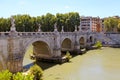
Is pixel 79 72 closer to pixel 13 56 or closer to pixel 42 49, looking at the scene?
pixel 13 56

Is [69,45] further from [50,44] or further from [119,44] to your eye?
[119,44]

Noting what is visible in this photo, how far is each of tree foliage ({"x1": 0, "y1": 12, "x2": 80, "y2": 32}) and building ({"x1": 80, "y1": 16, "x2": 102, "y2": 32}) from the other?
24.3 metres

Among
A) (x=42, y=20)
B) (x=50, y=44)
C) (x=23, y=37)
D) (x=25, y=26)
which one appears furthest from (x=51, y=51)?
(x=42, y=20)

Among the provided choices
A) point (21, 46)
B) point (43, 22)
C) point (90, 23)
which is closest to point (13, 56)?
point (21, 46)

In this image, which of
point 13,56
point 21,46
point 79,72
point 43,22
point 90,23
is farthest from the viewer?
point 90,23

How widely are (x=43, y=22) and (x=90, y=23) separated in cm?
3296

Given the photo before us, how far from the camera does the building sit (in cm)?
8219

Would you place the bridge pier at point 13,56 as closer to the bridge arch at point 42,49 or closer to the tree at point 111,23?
the bridge arch at point 42,49

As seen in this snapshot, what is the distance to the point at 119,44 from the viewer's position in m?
55.8

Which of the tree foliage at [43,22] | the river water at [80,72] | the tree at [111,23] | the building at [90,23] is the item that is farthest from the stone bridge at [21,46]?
the building at [90,23]

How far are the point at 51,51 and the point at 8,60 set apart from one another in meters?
11.1

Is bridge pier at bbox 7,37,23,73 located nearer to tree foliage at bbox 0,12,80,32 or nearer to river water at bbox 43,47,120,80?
river water at bbox 43,47,120,80

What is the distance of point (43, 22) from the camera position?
176 ft

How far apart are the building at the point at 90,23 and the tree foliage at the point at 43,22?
79.6ft
